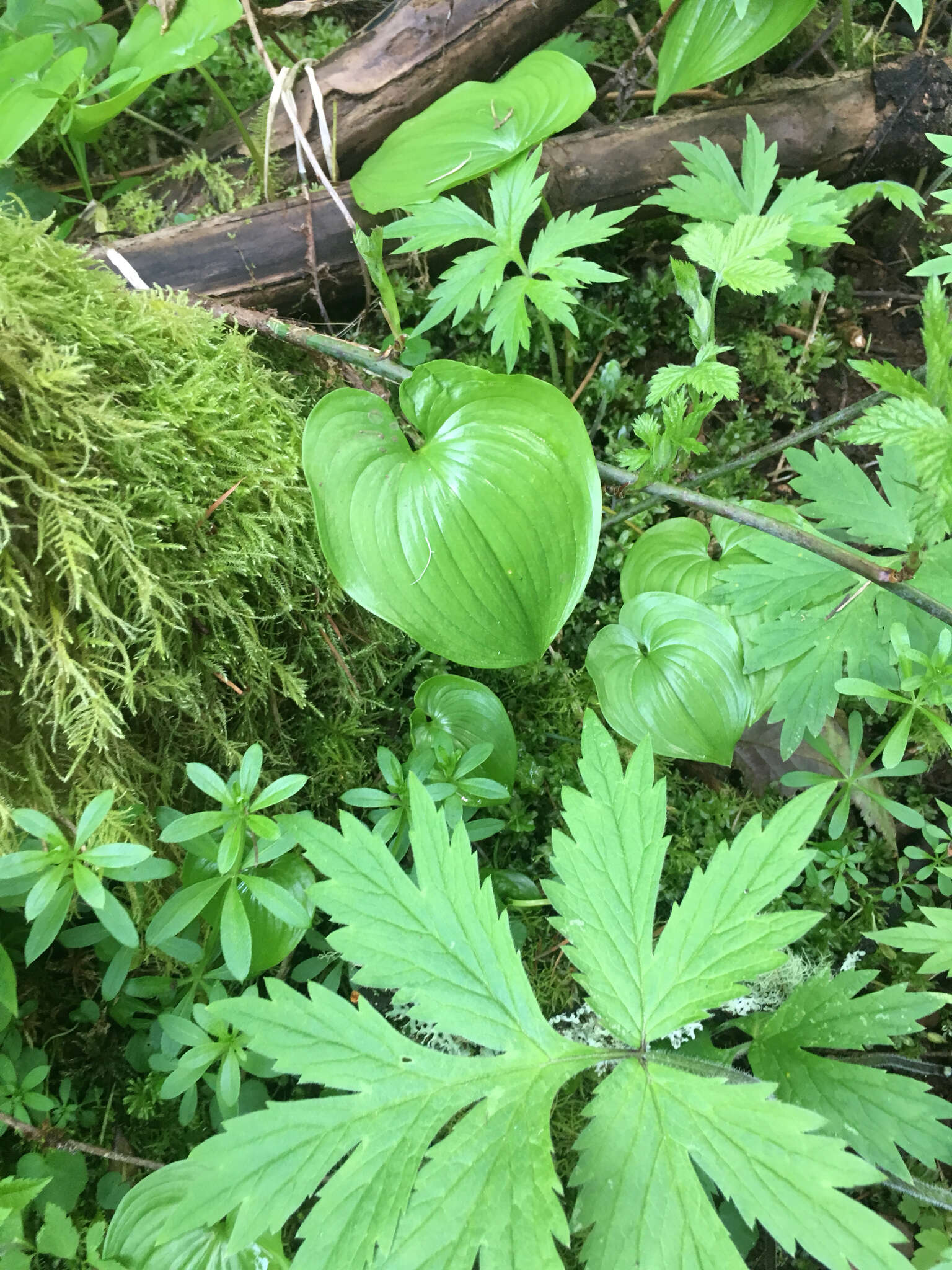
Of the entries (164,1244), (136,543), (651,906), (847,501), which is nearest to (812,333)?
(847,501)

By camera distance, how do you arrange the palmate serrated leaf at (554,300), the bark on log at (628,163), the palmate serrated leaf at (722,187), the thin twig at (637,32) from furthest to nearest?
the thin twig at (637,32)
the palmate serrated leaf at (722,187)
the bark on log at (628,163)
the palmate serrated leaf at (554,300)

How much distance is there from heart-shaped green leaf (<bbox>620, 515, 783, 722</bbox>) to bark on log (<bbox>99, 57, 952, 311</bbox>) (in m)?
0.83

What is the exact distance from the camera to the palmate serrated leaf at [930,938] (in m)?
1.12

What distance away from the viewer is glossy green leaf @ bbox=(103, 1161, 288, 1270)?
3.34ft

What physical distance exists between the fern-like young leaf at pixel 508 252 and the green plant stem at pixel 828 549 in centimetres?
43

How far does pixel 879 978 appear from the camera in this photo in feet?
4.81

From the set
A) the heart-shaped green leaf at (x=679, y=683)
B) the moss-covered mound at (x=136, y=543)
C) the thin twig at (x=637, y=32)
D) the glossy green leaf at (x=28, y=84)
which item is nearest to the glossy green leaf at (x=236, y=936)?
the moss-covered mound at (x=136, y=543)

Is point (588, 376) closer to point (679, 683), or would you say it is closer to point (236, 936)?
point (679, 683)

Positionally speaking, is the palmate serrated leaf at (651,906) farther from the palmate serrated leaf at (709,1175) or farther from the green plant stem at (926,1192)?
the green plant stem at (926,1192)

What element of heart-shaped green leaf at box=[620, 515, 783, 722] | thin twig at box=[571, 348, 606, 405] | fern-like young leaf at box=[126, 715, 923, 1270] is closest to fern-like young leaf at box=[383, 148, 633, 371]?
thin twig at box=[571, 348, 606, 405]

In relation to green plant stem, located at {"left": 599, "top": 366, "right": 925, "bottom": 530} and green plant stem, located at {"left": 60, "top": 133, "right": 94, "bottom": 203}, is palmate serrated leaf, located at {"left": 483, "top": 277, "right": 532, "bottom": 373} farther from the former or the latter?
green plant stem, located at {"left": 60, "top": 133, "right": 94, "bottom": 203}

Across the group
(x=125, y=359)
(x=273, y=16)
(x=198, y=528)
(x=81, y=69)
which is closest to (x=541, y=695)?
(x=198, y=528)

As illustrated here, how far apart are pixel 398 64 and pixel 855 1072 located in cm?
213

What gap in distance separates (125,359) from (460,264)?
2.21 ft
